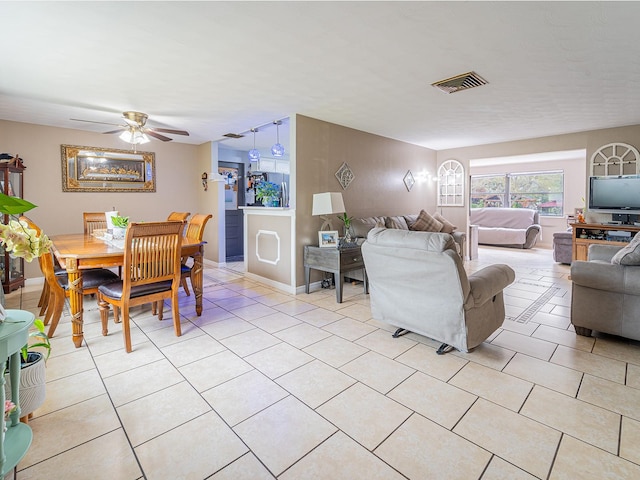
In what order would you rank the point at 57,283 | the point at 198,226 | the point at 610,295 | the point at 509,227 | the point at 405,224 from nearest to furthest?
1. the point at 610,295
2. the point at 57,283
3. the point at 198,226
4. the point at 405,224
5. the point at 509,227

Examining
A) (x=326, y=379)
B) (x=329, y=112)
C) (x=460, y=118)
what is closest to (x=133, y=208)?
(x=329, y=112)

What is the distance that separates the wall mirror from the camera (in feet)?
16.3

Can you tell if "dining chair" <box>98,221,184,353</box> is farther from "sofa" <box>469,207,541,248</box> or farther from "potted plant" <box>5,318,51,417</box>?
"sofa" <box>469,207,541,248</box>

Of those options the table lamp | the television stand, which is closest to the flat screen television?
the television stand

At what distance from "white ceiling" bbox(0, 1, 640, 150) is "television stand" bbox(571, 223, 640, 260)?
149cm

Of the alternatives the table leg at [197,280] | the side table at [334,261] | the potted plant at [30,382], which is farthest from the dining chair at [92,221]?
the potted plant at [30,382]

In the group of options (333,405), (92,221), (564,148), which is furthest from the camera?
(564,148)

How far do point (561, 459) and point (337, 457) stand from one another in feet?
3.30

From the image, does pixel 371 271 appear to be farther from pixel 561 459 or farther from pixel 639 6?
pixel 639 6

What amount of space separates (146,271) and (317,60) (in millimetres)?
2189

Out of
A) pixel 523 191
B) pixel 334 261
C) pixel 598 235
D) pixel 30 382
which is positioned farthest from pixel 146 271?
pixel 523 191

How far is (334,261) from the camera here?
393cm

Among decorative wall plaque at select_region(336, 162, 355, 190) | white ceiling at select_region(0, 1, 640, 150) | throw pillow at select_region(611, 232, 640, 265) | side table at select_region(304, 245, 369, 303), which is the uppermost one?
white ceiling at select_region(0, 1, 640, 150)

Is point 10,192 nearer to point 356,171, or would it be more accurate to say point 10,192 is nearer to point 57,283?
point 57,283
